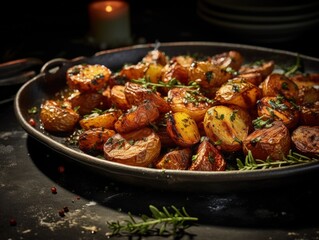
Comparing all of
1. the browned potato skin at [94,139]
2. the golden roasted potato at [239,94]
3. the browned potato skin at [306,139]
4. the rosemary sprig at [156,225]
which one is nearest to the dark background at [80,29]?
the golden roasted potato at [239,94]

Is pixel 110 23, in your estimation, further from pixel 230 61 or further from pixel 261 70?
pixel 261 70

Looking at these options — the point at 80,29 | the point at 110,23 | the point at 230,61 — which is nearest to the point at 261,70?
the point at 230,61

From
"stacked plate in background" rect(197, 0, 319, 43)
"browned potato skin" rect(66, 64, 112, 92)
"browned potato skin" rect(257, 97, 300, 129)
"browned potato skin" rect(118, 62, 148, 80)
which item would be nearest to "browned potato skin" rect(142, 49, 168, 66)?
"browned potato skin" rect(118, 62, 148, 80)

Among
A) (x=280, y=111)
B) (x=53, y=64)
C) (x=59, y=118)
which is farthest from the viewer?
(x=53, y=64)

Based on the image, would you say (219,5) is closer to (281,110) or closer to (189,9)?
(189,9)

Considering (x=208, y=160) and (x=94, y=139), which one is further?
(x=94, y=139)

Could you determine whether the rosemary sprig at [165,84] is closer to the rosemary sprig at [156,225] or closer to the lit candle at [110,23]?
the rosemary sprig at [156,225]
